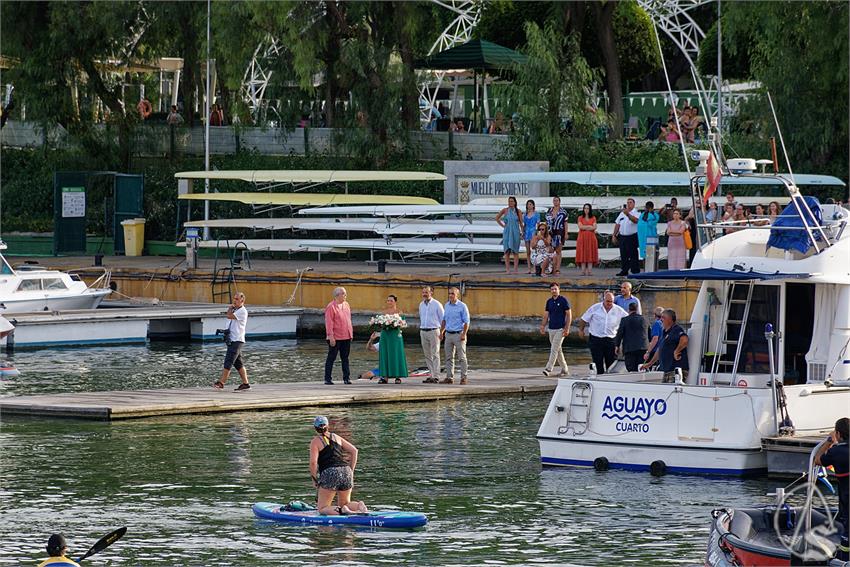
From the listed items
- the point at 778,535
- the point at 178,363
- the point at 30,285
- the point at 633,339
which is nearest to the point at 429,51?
the point at 30,285

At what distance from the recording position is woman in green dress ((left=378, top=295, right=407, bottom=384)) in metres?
28.2

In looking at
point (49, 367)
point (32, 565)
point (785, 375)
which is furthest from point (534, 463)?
point (49, 367)

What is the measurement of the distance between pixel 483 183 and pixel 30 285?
12.2 metres

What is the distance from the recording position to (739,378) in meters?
21.7

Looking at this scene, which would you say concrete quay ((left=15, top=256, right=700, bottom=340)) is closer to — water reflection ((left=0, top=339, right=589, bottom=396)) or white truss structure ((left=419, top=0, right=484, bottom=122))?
water reflection ((left=0, top=339, right=589, bottom=396))

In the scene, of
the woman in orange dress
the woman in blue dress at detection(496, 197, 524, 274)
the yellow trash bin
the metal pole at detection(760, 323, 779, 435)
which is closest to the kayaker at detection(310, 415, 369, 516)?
the metal pole at detection(760, 323, 779, 435)

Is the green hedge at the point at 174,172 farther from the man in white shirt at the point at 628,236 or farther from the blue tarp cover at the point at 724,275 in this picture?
the blue tarp cover at the point at 724,275

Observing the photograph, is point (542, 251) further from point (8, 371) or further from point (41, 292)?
point (8, 371)

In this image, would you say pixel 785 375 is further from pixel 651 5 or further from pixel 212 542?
pixel 651 5

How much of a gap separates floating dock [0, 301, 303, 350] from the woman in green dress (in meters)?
11.0

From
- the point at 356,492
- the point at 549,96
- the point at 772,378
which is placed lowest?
the point at 356,492

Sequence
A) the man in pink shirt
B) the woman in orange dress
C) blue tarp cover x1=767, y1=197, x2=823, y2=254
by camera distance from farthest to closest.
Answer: the woman in orange dress
the man in pink shirt
blue tarp cover x1=767, y1=197, x2=823, y2=254

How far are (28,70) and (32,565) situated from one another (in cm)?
3619

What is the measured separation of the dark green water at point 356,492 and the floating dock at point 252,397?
0.97 ft
